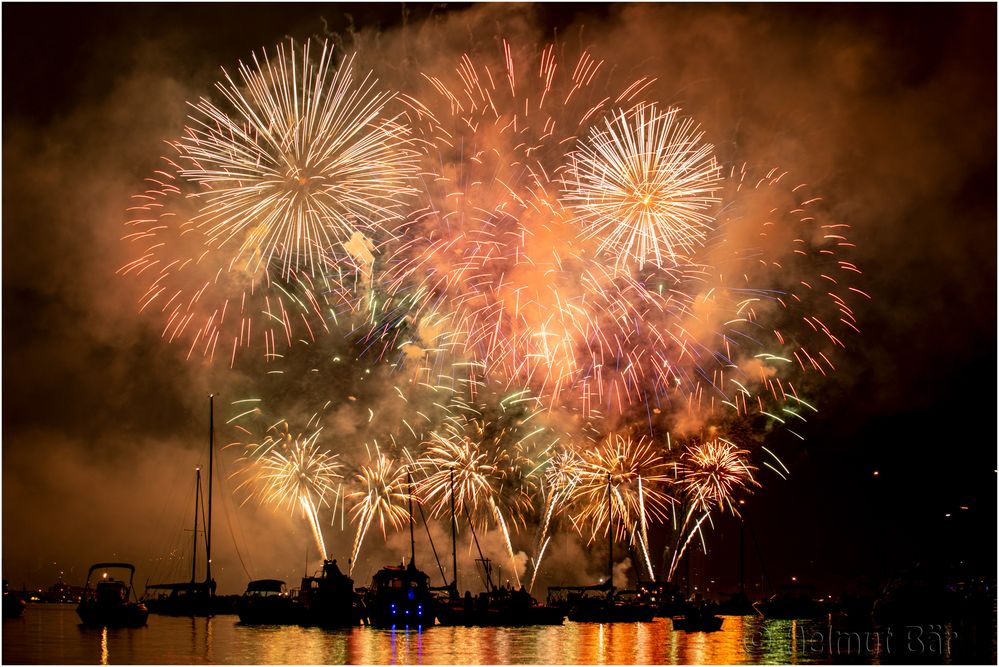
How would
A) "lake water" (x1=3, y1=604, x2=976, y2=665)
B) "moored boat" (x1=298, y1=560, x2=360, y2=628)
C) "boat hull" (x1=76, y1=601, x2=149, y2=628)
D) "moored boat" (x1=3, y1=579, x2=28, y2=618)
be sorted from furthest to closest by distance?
"moored boat" (x1=3, y1=579, x2=28, y2=618), "moored boat" (x1=298, y1=560, x2=360, y2=628), "boat hull" (x1=76, y1=601, x2=149, y2=628), "lake water" (x1=3, y1=604, x2=976, y2=665)

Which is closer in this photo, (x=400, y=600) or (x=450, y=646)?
(x=450, y=646)

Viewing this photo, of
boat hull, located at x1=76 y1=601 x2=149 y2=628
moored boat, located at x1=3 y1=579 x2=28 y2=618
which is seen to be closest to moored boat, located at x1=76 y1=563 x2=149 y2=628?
boat hull, located at x1=76 y1=601 x2=149 y2=628

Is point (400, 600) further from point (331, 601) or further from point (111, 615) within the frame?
point (111, 615)

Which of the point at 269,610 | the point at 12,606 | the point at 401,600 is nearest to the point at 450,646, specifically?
the point at 401,600

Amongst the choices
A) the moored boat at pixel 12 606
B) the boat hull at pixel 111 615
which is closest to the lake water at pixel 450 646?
the boat hull at pixel 111 615

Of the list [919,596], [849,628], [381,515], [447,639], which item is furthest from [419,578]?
[919,596]

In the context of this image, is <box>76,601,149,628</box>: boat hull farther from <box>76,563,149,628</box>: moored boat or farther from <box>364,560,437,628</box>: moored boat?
<box>364,560,437,628</box>: moored boat

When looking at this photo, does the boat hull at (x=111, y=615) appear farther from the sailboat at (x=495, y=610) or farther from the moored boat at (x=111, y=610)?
the sailboat at (x=495, y=610)

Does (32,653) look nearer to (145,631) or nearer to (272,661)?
(272,661)
